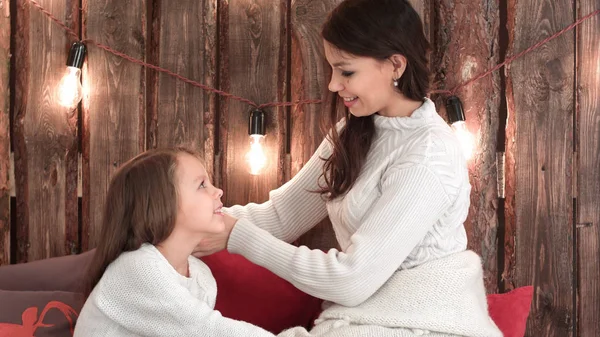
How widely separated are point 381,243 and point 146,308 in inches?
28.4

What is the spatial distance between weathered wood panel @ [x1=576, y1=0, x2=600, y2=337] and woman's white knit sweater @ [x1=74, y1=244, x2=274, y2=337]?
1416 millimetres

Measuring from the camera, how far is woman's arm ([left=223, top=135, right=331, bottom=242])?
2.56 m

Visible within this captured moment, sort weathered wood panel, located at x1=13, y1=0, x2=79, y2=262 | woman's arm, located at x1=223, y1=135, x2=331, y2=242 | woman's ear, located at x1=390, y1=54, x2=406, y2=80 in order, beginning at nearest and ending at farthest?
woman's ear, located at x1=390, y1=54, x2=406, y2=80 < woman's arm, located at x1=223, y1=135, x2=331, y2=242 < weathered wood panel, located at x1=13, y1=0, x2=79, y2=262

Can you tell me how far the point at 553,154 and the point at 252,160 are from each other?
121cm

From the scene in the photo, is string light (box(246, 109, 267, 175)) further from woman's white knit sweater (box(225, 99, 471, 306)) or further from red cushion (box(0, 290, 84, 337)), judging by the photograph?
red cushion (box(0, 290, 84, 337))

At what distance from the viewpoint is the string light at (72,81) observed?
282 centimetres

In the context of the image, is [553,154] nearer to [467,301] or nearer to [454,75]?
[454,75]

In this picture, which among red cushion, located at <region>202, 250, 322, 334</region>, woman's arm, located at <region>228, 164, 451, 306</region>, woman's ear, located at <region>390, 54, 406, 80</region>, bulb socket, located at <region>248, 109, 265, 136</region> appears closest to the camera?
woman's arm, located at <region>228, 164, 451, 306</region>

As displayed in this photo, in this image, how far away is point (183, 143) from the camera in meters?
2.89

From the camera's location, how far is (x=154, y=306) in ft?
6.37

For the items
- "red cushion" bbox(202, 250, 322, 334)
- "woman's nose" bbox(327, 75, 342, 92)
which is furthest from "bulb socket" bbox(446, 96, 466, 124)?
"red cushion" bbox(202, 250, 322, 334)

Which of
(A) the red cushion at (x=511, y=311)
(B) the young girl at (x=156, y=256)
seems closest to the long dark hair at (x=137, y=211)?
(B) the young girl at (x=156, y=256)

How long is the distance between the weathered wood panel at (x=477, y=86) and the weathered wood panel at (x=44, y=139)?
159 centimetres

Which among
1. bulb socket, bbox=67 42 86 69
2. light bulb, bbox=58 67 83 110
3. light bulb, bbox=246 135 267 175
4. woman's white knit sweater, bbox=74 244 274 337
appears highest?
bulb socket, bbox=67 42 86 69
